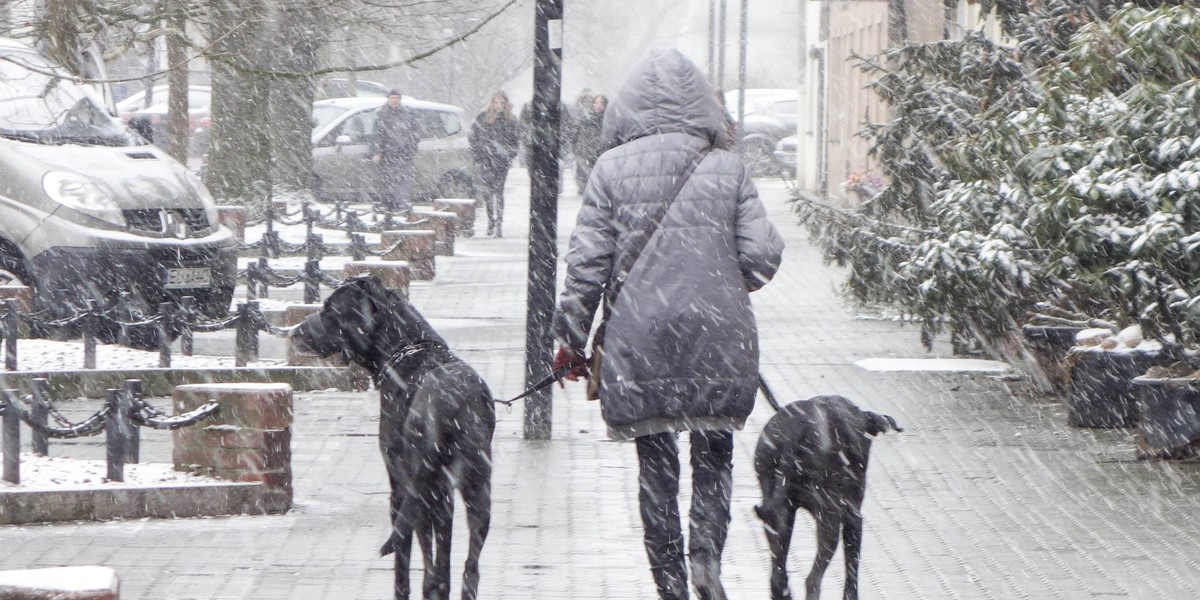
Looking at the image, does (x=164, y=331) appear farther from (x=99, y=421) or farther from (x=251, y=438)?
(x=251, y=438)

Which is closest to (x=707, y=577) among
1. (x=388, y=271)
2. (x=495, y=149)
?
(x=388, y=271)

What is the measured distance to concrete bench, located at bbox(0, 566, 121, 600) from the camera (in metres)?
3.54

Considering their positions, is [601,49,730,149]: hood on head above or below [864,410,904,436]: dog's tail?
above

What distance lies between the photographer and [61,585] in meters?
3.57

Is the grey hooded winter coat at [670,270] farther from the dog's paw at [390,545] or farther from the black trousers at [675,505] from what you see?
the dog's paw at [390,545]

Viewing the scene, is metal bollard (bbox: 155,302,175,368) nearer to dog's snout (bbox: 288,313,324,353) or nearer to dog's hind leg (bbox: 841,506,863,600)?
dog's snout (bbox: 288,313,324,353)

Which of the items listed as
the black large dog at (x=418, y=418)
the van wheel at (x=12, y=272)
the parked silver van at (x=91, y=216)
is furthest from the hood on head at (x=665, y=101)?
the van wheel at (x=12, y=272)

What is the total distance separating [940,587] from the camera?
6.15 metres

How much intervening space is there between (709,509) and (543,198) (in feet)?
12.0

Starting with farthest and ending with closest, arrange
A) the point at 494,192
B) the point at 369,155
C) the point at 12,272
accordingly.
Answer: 1. the point at 369,155
2. the point at 494,192
3. the point at 12,272

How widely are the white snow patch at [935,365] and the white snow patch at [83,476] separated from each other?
18.6 feet

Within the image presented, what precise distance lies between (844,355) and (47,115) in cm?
585

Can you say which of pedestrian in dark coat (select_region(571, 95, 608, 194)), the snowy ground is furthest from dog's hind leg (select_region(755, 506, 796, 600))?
pedestrian in dark coat (select_region(571, 95, 608, 194))

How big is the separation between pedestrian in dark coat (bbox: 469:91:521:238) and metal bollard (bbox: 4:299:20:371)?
13576 millimetres
